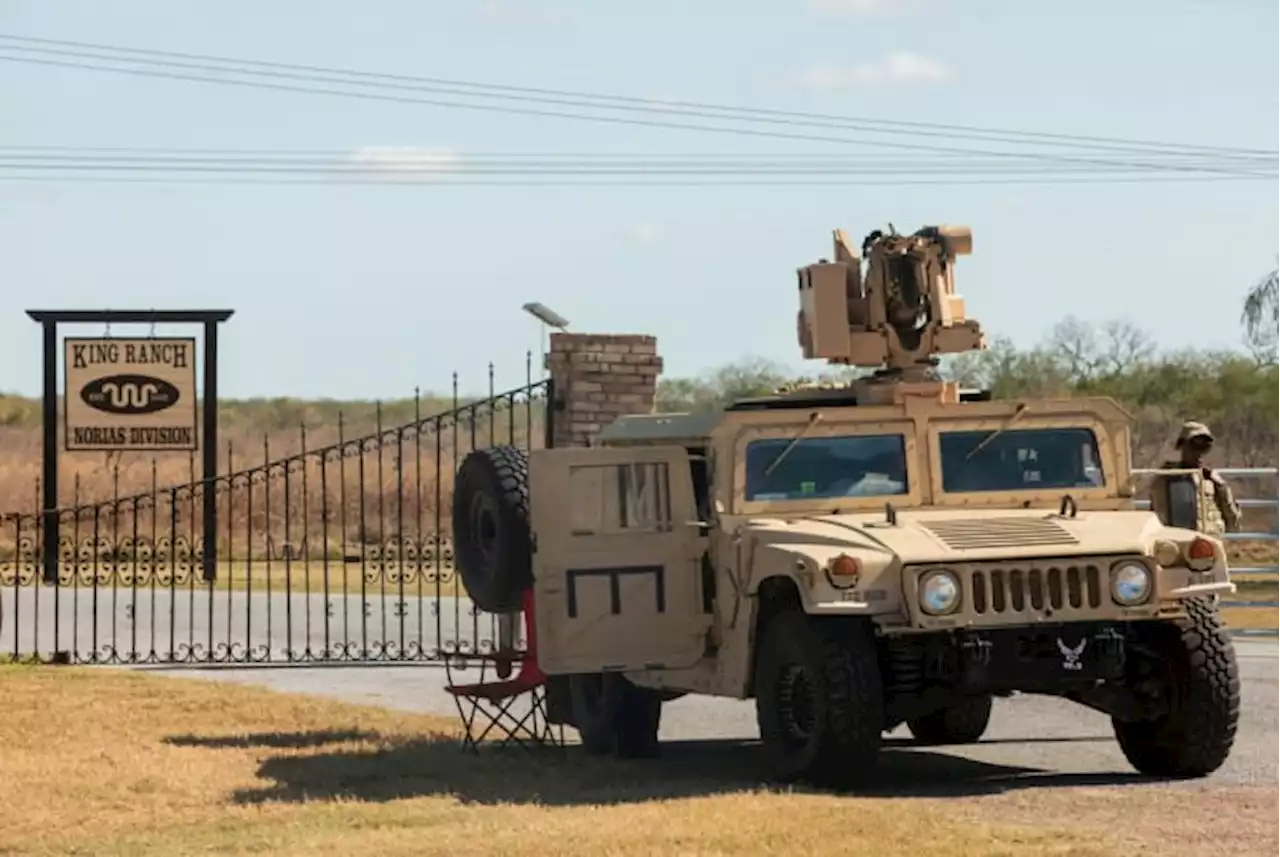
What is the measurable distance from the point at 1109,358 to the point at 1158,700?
32383 millimetres

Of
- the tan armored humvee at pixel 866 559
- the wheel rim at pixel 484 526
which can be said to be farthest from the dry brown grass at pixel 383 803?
the wheel rim at pixel 484 526

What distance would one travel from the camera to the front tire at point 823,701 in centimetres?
1156

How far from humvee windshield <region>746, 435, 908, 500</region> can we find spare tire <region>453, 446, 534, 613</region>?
1416 mm

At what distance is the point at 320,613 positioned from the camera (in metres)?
28.7

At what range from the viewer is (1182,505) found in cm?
1316

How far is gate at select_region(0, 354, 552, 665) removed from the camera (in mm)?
20328

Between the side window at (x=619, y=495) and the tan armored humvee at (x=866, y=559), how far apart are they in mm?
11

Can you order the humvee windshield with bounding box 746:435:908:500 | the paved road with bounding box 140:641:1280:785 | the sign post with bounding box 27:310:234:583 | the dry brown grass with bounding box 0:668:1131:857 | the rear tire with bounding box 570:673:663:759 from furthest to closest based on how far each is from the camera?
the sign post with bounding box 27:310:234:583 → the rear tire with bounding box 570:673:663:759 → the paved road with bounding box 140:641:1280:785 → the humvee windshield with bounding box 746:435:908:500 → the dry brown grass with bounding box 0:668:1131:857

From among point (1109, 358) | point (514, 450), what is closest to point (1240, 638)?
point (514, 450)

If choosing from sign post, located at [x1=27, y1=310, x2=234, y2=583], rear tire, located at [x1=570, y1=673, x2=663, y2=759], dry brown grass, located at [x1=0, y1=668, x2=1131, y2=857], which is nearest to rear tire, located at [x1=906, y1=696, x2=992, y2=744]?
rear tire, located at [x1=570, y1=673, x2=663, y2=759]

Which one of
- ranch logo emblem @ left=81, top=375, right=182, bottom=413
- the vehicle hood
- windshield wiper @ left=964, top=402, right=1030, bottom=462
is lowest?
the vehicle hood

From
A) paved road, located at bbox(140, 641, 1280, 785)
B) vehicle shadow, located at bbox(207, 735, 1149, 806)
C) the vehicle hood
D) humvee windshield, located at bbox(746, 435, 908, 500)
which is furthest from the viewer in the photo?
paved road, located at bbox(140, 641, 1280, 785)

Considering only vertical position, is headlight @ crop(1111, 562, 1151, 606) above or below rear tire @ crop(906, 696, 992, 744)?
above

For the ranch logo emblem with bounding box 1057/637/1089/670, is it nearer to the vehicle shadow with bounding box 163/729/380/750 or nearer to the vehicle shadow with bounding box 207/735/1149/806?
the vehicle shadow with bounding box 207/735/1149/806
